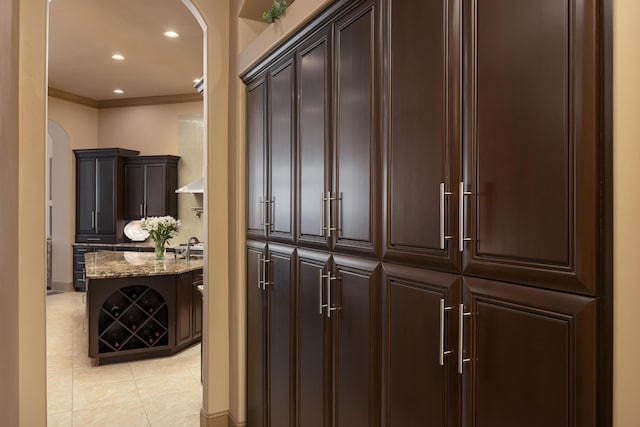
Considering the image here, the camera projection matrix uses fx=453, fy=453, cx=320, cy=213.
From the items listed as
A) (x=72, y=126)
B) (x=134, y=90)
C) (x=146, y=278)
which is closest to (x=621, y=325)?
(x=146, y=278)

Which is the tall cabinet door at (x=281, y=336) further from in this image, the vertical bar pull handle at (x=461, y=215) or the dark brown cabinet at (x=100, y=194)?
the dark brown cabinet at (x=100, y=194)

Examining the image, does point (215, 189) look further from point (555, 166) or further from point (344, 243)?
point (555, 166)

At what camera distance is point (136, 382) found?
3910mm

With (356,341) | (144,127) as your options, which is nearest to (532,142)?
(356,341)

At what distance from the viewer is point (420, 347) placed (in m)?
1.41

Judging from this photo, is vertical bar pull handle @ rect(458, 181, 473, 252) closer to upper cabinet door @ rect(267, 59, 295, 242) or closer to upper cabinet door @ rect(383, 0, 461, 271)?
upper cabinet door @ rect(383, 0, 461, 271)

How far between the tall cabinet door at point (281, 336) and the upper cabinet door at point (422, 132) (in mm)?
866

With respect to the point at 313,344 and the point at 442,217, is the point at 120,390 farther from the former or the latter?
the point at 442,217

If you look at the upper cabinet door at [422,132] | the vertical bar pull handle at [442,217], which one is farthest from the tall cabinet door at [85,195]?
the vertical bar pull handle at [442,217]

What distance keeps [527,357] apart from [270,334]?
1.65 metres

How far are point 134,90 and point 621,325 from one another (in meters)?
8.16

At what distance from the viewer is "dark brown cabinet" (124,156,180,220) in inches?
305

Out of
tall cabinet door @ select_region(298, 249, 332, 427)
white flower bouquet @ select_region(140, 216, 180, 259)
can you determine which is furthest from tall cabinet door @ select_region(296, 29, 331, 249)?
white flower bouquet @ select_region(140, 216, 180, 259)

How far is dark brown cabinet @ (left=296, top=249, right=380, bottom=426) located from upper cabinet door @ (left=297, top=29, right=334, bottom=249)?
135mm
